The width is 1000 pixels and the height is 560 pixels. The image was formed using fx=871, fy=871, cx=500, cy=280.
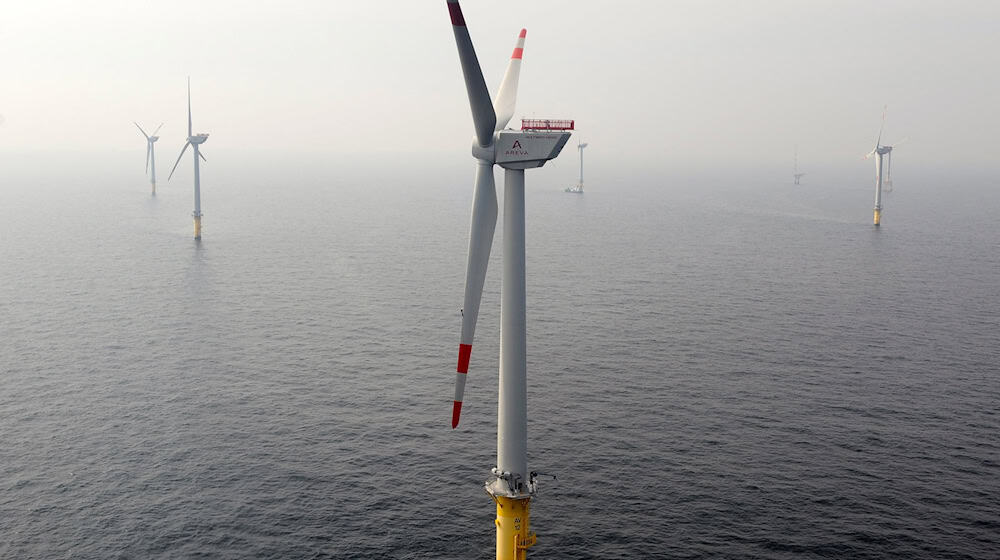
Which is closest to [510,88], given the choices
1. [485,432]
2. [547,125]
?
[547,125]

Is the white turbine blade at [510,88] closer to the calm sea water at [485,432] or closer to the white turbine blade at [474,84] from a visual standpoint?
the white turbine blade at [474,84]

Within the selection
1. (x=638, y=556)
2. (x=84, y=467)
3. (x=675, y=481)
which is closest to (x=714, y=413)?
(x=675, y=481)

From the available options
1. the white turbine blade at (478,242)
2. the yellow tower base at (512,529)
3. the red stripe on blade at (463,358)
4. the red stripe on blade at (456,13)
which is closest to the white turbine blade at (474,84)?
the red stripe on blade at (456,13)

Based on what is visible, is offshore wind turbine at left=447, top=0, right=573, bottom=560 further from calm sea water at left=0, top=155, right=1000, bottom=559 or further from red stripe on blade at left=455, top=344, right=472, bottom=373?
calm sea water at left=0, top=155, right=1000, bottom=559

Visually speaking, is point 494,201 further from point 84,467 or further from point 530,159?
point 84,467

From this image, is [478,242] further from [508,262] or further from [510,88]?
[510,88]

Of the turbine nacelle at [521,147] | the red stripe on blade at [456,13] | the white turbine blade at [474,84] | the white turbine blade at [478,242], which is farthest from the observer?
the white turbine blade at [478,242]

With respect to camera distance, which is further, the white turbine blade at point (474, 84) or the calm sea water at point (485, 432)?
the calm sea water at point (485, 432)
